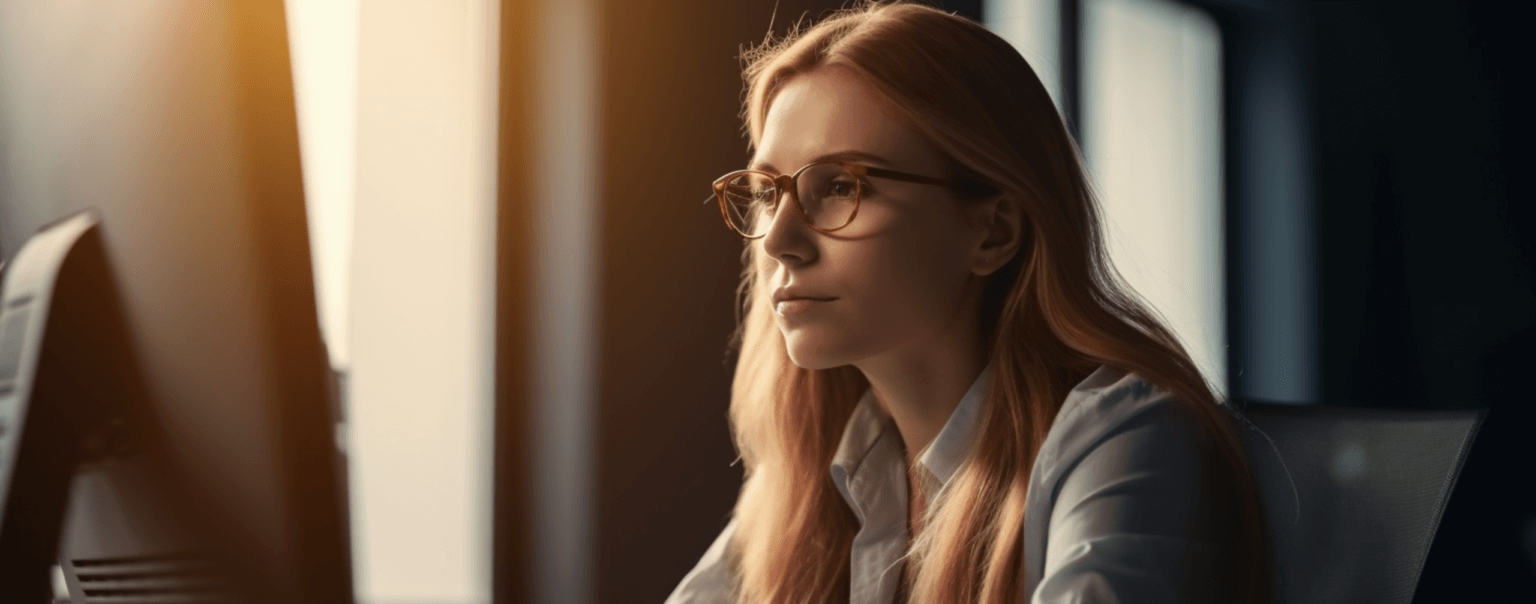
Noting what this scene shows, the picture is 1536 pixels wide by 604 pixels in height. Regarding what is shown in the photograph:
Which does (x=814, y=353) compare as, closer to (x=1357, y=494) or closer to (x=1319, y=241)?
(x=1357, y=494)

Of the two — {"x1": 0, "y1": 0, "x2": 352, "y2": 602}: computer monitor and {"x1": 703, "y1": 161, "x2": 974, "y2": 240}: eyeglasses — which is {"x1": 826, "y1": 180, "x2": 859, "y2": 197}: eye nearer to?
{"x1": 703, "y1": 161, "x2": 974, "y2": 240}: eyeglasses

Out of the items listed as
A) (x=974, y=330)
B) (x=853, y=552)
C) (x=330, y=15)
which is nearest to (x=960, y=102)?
(x=974, y=330)

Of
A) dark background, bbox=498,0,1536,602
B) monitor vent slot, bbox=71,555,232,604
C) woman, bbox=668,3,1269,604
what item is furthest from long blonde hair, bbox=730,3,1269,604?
dark background, bbox=498,0,1536,602

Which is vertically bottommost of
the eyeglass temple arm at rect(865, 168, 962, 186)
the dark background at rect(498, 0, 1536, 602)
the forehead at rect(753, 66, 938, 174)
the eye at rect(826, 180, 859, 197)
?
the dark background at rect(498, 0, 1536, 602)

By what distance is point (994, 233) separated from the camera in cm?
108

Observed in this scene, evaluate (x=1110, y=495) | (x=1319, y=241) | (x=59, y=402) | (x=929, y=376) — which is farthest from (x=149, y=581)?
(x=1319, y=241)

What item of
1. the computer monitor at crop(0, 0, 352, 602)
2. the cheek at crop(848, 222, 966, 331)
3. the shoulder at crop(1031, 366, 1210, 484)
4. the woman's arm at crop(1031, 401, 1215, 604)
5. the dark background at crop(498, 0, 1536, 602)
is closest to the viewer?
the computer monitor at crop(0, 0, 352, 602)

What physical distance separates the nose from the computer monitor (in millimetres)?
618

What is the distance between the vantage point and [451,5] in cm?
237

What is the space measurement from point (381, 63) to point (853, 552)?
163 centimetres

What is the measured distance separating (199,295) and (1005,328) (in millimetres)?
755

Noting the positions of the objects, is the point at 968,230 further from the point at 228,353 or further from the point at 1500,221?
the point at 1500,221

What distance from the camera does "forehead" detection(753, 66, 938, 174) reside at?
104cm

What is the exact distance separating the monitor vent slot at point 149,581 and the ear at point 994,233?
76 cm
